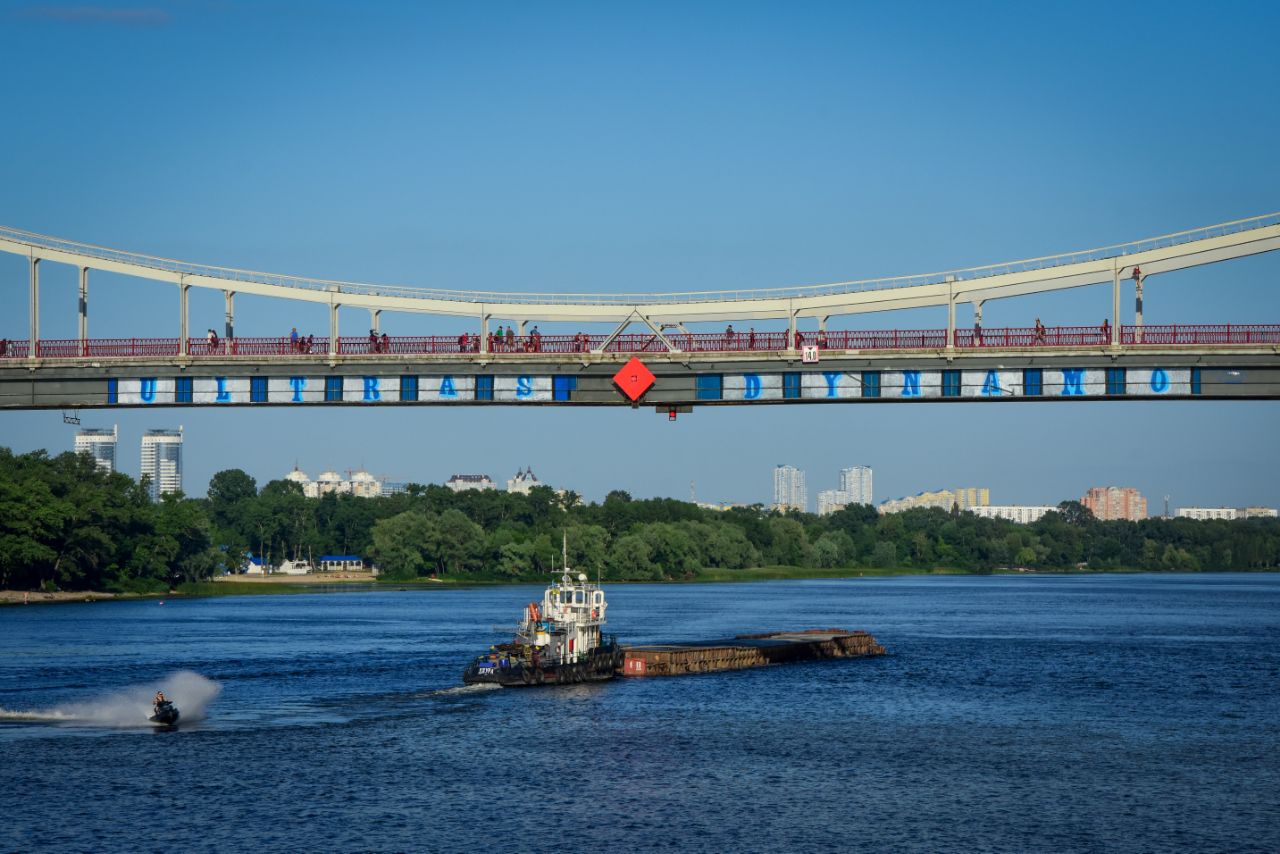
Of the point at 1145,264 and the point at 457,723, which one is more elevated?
the point at 1145,264

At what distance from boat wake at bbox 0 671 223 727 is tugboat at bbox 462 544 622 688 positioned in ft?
47.7

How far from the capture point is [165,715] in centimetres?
6988

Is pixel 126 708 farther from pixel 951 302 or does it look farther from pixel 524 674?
pixel 951 302

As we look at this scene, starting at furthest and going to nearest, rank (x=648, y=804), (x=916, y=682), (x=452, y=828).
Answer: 1. (x=916, y=682)
2. (x=648, y=804)
3. (x=452, y=828)

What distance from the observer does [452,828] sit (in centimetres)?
5125

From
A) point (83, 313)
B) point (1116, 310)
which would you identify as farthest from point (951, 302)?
point (83, 313)

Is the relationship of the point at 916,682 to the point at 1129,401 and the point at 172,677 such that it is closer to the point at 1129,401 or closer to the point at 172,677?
the point at 1129,401

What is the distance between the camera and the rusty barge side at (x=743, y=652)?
95875mm

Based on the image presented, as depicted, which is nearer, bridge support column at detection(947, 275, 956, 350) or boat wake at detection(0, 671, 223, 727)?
boat wake at detection(0, 671, 223, 727)

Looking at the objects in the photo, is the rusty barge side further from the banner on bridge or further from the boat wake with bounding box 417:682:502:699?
the banner on bridge

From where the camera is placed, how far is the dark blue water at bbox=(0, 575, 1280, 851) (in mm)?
51156

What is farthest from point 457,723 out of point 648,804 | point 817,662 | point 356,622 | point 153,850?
point 356,622

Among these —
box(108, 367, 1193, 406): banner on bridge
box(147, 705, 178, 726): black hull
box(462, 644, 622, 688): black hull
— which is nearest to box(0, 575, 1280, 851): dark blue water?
box(147, 705, 178, 726): black hull

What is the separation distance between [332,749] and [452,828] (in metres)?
14.9
